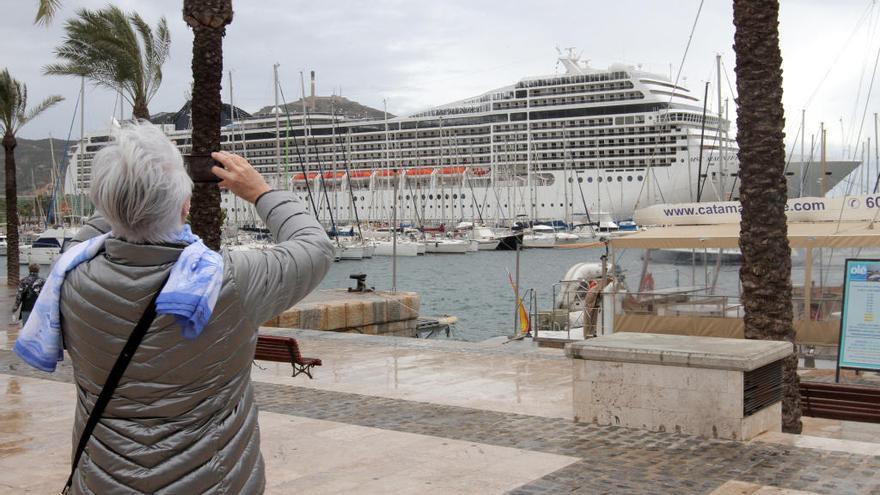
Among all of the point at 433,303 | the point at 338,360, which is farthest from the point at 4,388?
the point at 433,303

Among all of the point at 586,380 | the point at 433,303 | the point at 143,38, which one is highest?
the point at 143,38

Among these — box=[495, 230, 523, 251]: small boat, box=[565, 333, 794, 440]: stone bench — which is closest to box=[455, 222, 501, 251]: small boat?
box=[495, 230, 523, 251]: small boat

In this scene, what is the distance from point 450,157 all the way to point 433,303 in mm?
49641

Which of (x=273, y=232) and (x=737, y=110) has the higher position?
(x=737, y=110)

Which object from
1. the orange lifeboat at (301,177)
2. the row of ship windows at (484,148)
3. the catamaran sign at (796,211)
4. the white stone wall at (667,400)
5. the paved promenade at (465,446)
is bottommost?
the paved promenade at (465,446)

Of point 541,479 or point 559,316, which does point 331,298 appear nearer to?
point 559,316

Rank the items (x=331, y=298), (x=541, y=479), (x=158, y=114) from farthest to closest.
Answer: (x=158, y=114)
(x=331, y=298)
(x=541, y=479)

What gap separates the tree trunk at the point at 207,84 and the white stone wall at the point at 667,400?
5.20 meters

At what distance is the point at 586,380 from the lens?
7023mm

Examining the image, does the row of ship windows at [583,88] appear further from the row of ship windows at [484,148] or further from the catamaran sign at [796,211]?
the catamaran sign at [796,211]

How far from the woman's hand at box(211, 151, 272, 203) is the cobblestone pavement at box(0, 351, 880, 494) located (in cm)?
339

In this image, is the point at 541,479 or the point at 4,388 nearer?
the point at 541,479

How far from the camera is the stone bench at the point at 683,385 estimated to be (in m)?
6.38

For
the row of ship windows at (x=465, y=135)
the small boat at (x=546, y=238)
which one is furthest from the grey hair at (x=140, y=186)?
the row of ship windows at (x=465, y=135)
